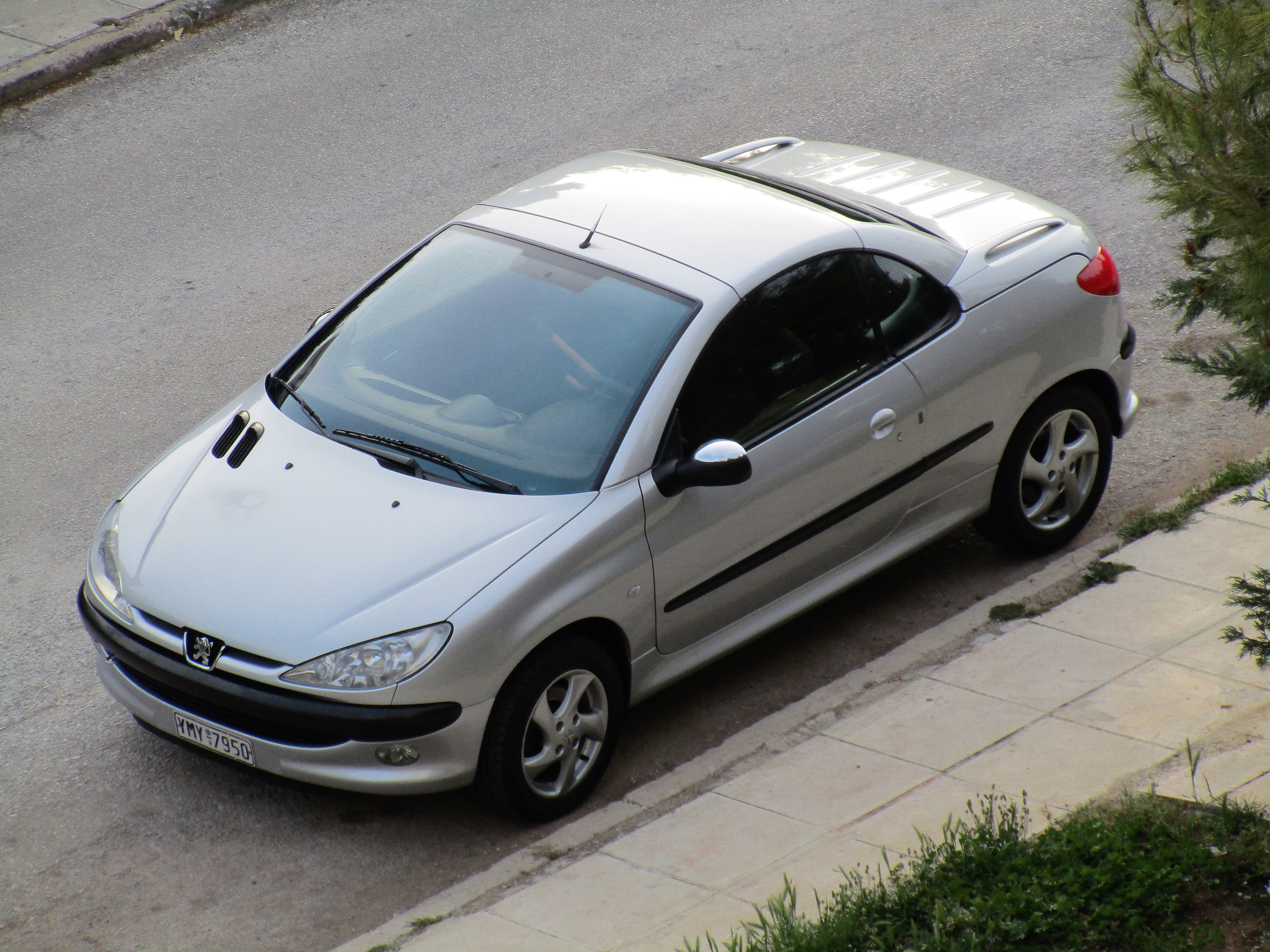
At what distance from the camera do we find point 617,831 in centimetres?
490

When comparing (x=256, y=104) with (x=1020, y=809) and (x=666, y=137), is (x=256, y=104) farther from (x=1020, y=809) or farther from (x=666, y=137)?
(x=1020, y=809)

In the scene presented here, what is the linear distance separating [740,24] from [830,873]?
9.32 meters

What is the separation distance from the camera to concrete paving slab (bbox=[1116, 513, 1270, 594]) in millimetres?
6035

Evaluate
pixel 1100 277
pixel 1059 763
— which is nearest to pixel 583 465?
pixel 1059 763

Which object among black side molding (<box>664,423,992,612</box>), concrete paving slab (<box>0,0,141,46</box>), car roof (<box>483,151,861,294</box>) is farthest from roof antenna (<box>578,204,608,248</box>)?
concrete paving slab (<box>0,0,141,46</box>)

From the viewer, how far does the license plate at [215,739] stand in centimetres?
467

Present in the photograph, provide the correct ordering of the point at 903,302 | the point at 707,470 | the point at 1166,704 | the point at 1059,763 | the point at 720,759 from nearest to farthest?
the point at 1059,763 → the point at 707,470 → the point at 1166,704 → the point at 720,759 → the point at 903,302

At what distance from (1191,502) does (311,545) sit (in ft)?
12.8

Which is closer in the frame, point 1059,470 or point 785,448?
point 785,448

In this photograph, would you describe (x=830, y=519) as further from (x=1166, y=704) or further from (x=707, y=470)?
(x=1166, y=704)

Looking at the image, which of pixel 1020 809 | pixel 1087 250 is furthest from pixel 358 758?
pixel 1087 250

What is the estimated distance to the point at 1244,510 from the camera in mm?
6449

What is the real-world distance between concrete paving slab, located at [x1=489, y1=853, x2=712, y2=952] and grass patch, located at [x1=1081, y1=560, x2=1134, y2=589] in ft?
8.34

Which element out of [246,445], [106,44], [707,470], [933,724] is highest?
[106,44]
